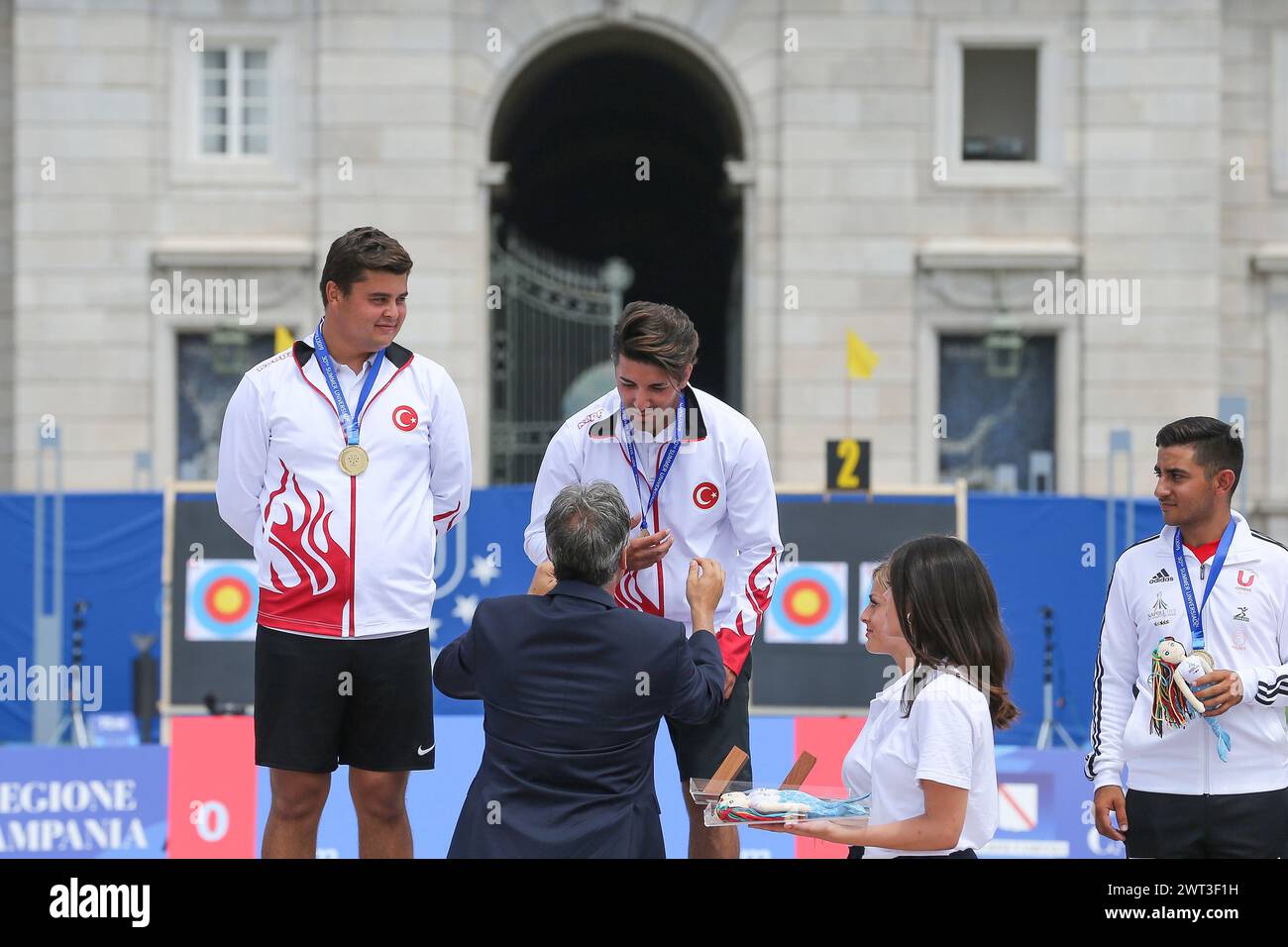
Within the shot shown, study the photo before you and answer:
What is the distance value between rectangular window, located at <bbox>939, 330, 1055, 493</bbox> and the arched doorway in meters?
2.75

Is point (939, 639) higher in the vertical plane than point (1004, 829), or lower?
higher

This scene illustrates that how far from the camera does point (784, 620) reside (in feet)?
39.8

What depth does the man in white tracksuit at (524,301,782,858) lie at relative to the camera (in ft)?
16.7

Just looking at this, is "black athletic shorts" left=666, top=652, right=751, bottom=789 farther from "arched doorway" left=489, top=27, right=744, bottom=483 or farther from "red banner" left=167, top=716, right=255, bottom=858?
"arched doorway" left=489, top=27, right=744, bottom=483

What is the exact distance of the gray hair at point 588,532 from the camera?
4.24 m

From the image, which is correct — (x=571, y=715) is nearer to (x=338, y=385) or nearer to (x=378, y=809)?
(x=378, y=809)

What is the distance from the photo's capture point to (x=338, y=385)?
493 cm

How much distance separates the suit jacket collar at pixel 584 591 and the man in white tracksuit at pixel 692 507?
82cm

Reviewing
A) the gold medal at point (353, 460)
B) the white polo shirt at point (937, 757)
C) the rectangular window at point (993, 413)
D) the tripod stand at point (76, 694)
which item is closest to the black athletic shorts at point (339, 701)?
the gold medal at point (353, 460)

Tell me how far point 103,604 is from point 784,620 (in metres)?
7.00

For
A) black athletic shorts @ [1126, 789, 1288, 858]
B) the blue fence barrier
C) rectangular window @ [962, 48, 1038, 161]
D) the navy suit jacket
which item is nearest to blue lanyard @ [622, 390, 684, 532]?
the navy suit jacket

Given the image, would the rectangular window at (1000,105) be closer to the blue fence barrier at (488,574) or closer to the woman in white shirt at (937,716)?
the blue fence barrier at (488,574)
